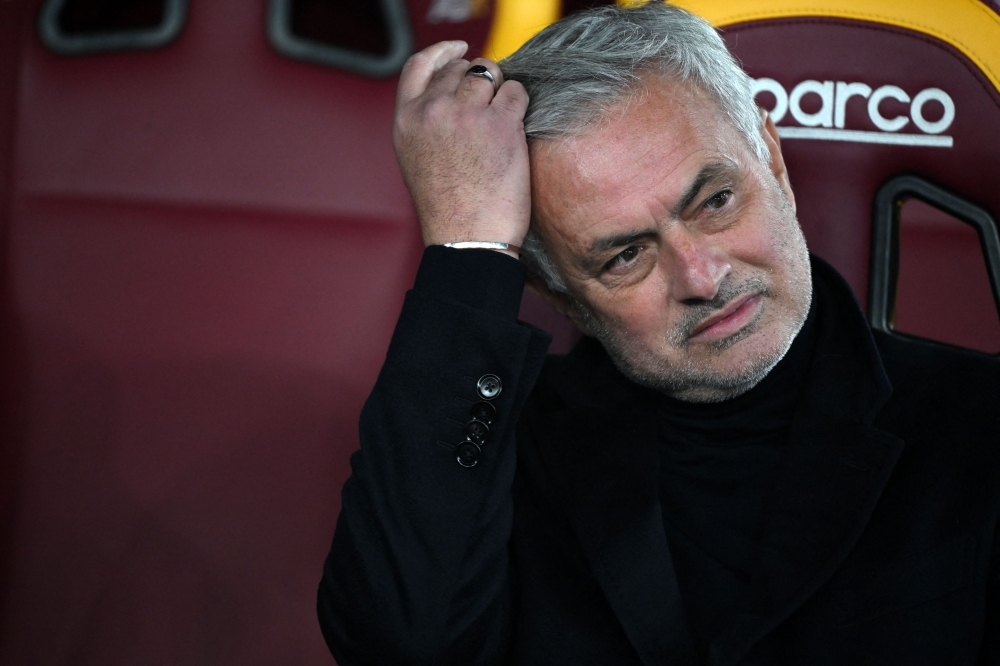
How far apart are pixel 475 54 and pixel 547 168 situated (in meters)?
0.51

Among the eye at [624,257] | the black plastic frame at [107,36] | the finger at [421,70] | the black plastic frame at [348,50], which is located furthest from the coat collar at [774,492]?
the black plastic frame at [107,36]

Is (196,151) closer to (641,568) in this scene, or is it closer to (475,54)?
(475,54)

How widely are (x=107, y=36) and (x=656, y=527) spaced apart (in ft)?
4.27

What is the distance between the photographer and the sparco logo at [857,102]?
1.65 m

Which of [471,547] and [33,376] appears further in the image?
[33,376]

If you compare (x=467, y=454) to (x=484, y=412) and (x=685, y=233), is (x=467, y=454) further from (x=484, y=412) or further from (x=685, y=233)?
(x=685, y=233)

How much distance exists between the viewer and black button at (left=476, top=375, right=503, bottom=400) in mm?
1162

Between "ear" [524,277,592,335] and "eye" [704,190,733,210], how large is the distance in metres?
0.29

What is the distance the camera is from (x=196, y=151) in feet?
5.56

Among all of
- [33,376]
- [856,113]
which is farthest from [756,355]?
[33,376]

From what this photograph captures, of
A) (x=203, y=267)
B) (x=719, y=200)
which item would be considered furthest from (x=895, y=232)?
(x=203, y=267)

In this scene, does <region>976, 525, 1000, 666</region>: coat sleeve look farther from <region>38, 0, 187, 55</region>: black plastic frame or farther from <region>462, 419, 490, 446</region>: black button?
<region>38, 0, 187, 55</region>: black plastic frame

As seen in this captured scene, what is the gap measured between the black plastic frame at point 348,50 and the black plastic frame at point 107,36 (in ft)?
0.55

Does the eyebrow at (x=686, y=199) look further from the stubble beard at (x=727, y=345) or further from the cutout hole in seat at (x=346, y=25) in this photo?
the cutout hole in seat at (x=346, y=25)
